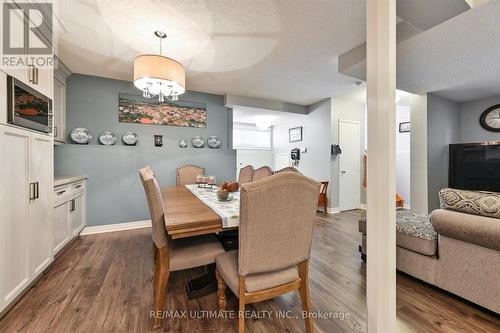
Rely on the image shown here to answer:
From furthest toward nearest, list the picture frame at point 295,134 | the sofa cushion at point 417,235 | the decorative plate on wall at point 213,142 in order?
the picture frame at point 295,134 → the decorative plate on wall at point 213,142 → the sofa cushion at point 417,235

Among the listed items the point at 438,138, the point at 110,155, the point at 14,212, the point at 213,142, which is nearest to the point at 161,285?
the point at 14,212

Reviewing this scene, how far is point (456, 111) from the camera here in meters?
4.09

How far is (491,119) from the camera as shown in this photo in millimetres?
3703

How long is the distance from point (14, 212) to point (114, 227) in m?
1.96

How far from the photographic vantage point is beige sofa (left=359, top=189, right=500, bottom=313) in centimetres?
138

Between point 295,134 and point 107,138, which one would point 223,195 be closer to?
point 107,138

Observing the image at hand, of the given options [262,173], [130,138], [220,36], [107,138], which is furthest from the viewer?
[130,138]

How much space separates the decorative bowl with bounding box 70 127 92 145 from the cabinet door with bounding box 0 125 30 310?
1.64m

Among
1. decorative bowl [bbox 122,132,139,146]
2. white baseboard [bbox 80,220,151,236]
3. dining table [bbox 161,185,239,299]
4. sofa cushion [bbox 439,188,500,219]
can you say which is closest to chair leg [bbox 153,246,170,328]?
dining table [bbox 161,185,239,299]

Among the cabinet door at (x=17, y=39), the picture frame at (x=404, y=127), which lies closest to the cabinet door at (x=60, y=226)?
the cabinet door at (x=17, y=39)

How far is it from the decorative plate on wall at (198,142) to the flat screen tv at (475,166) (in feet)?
15.8

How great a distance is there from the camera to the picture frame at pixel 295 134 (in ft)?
17.5

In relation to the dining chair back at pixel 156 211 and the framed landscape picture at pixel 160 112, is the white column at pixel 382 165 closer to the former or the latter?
the dining chair back at pixel 156 211

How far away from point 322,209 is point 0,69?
193 inches
